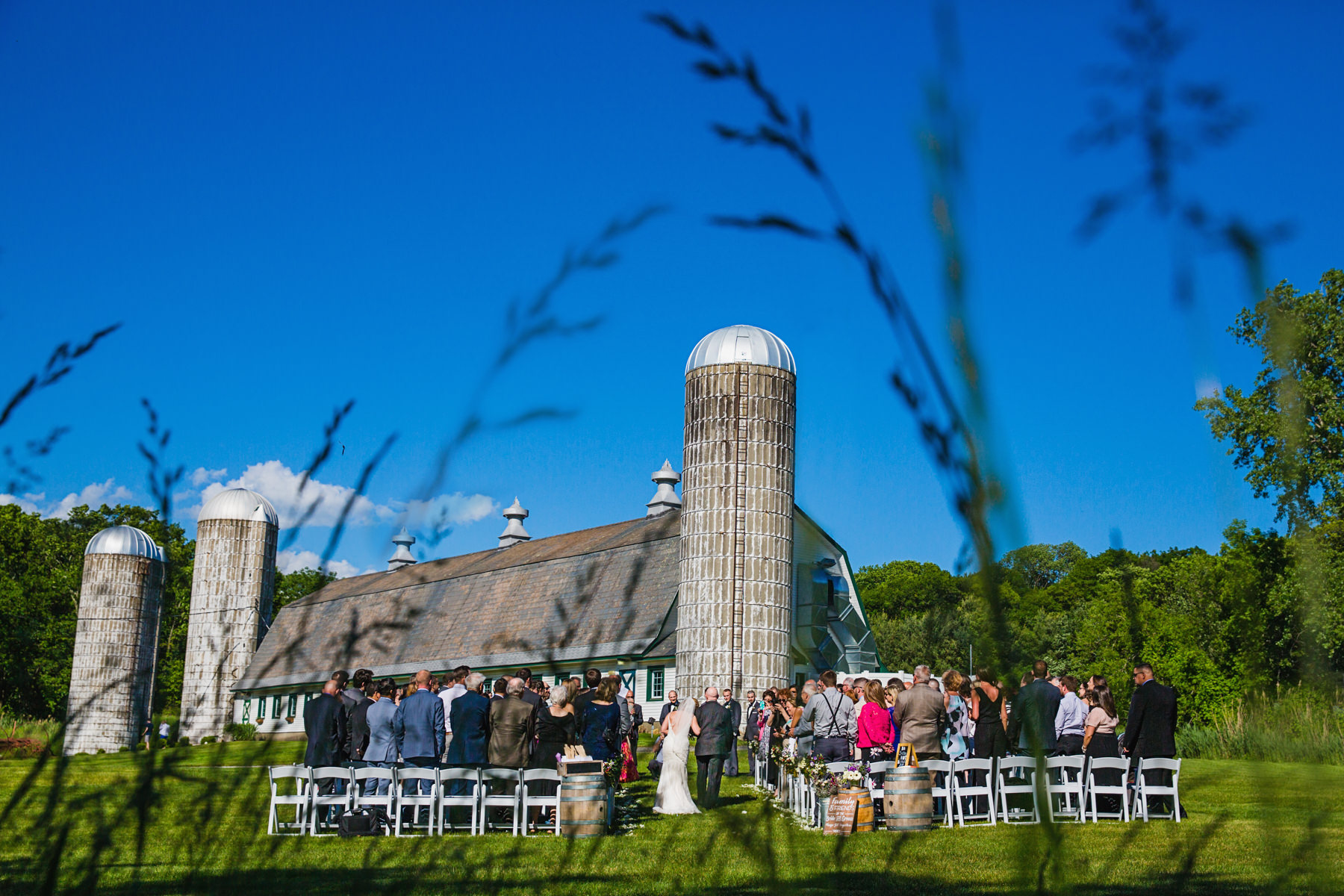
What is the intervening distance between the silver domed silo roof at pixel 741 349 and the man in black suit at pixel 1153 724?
19931 mm

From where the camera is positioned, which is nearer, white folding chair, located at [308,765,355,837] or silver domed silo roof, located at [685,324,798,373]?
white folding chair, located at [308,765,355,837]

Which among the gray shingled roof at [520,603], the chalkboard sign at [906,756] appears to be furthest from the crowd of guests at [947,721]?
the gray shingled roof at [520,603]

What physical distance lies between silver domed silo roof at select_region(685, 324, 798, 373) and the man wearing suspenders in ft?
59.0

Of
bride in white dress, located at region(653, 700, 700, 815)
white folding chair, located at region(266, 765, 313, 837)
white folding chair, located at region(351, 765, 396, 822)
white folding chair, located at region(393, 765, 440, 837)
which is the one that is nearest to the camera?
white folding chair, located at region(393, 765, 440, 837)

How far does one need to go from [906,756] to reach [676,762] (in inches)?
130

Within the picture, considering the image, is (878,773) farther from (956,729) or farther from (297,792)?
(297,792)

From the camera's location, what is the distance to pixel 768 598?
31.3 metres

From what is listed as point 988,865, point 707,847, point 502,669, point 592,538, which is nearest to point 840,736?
point 988,865

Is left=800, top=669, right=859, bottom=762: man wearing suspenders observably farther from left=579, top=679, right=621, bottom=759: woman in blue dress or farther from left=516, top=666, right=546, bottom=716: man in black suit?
left=516, top=666, right=546, bottom=716: man in black suit

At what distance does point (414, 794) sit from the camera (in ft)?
42.7

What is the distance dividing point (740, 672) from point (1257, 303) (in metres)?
30.1

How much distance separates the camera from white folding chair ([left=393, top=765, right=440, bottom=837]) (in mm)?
11000

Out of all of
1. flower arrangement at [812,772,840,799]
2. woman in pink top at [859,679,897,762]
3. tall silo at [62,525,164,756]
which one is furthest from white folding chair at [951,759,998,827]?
tall silo at [62,525,164,756]

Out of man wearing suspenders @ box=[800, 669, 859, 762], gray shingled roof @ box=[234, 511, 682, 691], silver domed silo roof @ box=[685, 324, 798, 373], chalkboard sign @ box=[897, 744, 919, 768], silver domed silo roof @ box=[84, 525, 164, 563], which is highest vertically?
silver domed silo roof @ box=[685, 324, 798, 373]
